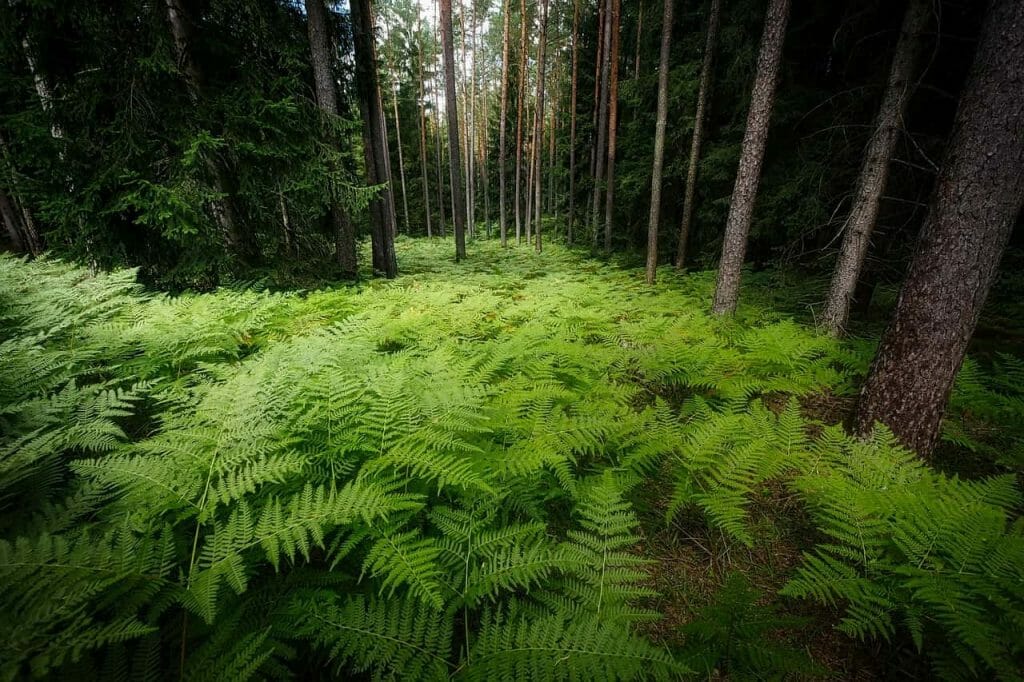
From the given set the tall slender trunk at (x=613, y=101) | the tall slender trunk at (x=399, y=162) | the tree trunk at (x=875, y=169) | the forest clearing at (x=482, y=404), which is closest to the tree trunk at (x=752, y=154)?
the forest clearing at (x=482, y=404)

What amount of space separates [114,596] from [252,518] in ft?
1.69

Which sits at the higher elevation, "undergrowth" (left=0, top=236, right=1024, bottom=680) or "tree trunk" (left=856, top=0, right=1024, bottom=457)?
"tree trunk" (left=856, top=0, right=1024, bottom=457)

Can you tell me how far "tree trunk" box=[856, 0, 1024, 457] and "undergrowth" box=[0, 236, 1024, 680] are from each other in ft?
2.13

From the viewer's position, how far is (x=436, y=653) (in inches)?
55.6

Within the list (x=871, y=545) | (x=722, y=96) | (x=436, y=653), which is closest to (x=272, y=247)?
(x=436, y=653)

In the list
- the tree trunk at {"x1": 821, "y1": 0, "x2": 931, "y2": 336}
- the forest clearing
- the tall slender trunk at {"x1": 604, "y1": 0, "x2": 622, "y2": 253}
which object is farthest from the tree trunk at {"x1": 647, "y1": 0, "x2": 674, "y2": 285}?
the tree trunk at {"x1": 821, "y1": 0, "x2": 931, "y2": 336}

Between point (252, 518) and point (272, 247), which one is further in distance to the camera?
point (272, 247)

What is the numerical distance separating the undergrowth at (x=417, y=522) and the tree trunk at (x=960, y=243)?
2.13 ft

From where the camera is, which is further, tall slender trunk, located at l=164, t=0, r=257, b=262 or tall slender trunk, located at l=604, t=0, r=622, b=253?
tall slender trunk, located at l=604, t=0, r=622, b=253

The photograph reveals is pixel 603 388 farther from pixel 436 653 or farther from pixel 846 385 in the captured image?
pixel 846 385

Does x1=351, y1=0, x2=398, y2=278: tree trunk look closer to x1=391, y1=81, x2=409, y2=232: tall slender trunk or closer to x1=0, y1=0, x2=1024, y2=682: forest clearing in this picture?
x1=0, y1=0, x2=1024, y2=682: forest clearing

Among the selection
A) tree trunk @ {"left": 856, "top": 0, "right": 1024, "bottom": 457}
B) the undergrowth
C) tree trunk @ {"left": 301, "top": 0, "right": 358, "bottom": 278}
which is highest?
tree trunk @ {"left": 301, "top": 0, "right": 358, "bottom": 278}

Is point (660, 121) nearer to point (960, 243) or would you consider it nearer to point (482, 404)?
point (960, 243)

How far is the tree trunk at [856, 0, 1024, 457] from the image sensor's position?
278 cm
